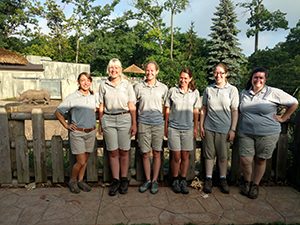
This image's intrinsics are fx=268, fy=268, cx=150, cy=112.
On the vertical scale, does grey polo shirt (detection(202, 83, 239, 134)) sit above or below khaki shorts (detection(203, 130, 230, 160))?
above

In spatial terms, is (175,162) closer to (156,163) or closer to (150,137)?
(156,163)

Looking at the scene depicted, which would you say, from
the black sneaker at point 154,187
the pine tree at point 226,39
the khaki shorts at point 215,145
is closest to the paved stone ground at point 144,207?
the black sneaker at point 154,187

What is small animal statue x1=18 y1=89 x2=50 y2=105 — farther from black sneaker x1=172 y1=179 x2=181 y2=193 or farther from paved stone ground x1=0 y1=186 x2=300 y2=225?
black sneaker x1=172 y1=179 x2=181 y2=193

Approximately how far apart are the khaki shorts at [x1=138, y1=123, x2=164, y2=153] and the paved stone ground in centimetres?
58

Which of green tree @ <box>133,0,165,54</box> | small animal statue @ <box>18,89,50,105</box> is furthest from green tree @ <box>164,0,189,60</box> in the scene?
small animal statue @ <box>18,89,50,105</box>

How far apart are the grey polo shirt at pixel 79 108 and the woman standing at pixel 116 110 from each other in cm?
12

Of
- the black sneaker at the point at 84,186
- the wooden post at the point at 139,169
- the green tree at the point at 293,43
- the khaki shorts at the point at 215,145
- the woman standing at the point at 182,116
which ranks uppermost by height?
the green tree at the point at 293,43

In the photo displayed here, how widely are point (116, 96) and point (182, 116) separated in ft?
2.50

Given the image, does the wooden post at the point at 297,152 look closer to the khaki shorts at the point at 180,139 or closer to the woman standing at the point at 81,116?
the khaki shorts at the point at 180,139

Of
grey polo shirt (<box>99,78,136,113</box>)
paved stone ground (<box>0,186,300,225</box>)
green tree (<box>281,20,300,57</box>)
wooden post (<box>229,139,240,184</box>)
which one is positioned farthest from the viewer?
green tree (<box>281,20,300,57</box>)

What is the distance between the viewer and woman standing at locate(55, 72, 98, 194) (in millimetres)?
2963

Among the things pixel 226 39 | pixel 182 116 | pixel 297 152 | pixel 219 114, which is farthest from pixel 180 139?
pixel 226 39

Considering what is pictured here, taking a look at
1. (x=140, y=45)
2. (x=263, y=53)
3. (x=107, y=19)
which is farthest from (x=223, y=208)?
(x=107, y=19)

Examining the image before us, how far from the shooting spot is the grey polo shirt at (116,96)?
294 centimetres
